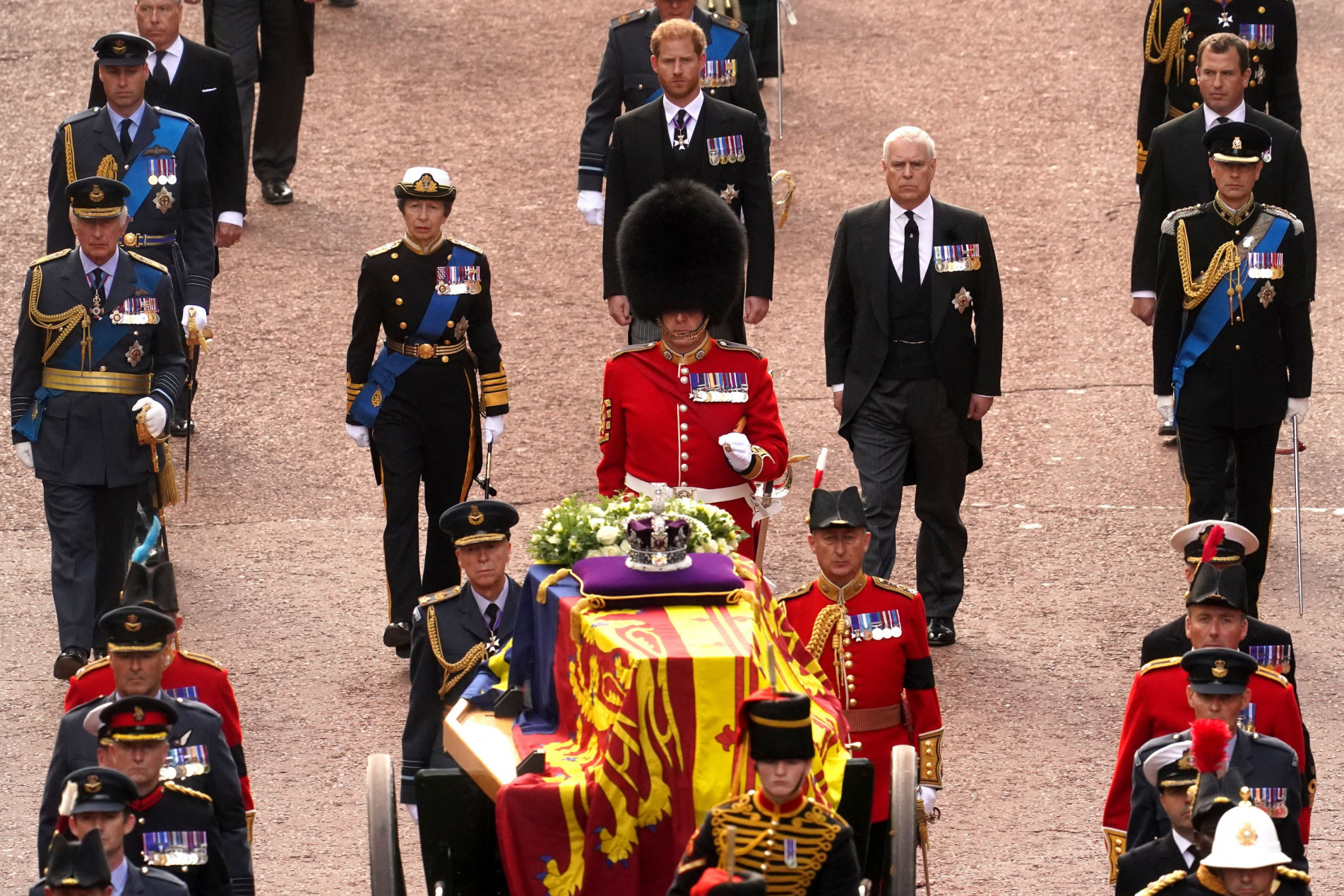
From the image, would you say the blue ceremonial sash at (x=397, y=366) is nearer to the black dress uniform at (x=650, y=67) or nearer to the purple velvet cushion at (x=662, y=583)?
the black dress uniform at (x=650, y=67)

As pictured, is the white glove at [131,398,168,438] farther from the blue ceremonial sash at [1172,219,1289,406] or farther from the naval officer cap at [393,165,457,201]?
the blue ceremonial sash at [1172,219,1289,406]

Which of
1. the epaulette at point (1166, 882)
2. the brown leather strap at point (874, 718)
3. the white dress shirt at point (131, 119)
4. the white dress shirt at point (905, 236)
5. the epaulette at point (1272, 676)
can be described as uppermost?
the white dress shirt at point (131, 119)

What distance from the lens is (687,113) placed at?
1078cm

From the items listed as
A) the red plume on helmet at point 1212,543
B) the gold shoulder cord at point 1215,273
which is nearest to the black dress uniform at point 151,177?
the gold shoulder cord at point 1215,273

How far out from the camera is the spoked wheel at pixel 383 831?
678 cm

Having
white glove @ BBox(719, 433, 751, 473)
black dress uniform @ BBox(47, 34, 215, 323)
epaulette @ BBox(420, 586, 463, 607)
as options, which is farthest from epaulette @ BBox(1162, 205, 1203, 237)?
black dress uniform @ BBox(47, 34, 215, 323)

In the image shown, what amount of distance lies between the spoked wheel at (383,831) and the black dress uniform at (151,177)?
464cm

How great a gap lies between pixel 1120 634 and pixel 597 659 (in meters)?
4.10

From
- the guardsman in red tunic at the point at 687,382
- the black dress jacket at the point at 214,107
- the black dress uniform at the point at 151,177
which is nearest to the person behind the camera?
the guardsman in red tunic at the point at 687,382

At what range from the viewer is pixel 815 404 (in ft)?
41.1

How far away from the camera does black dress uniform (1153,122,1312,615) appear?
9.66m

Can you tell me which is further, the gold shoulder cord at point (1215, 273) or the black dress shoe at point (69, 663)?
the gold shoulder cord at point (1215, 273)

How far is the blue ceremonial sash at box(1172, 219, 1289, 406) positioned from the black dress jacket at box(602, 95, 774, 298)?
192 centimetres

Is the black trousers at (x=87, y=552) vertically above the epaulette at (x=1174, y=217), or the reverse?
the epaulette at (x=1174, y=217)
